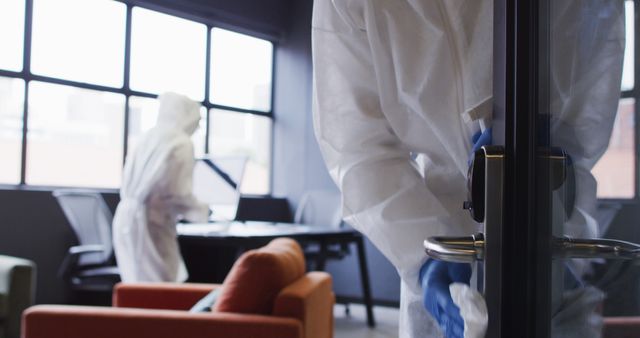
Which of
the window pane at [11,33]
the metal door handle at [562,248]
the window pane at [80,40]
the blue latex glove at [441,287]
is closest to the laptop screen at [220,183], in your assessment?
the window pane at [80,40]

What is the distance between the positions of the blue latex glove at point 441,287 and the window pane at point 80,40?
484 cm

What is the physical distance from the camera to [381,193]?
35.7 inches

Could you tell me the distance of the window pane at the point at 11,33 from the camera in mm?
4859

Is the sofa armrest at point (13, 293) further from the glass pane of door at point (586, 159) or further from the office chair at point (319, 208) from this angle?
the glass pane of door at point (586, 159)

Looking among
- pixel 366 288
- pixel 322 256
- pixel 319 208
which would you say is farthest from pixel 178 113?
pixel 319 208

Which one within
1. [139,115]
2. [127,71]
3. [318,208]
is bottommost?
[318,208]

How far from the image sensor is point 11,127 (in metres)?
4.89

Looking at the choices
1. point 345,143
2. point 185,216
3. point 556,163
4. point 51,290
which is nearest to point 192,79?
point 51,290

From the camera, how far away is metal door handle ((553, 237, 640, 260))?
49 cm

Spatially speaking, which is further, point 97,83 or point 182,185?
point 97,83

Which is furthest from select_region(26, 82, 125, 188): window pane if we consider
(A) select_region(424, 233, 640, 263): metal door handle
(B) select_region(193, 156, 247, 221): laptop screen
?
(A) select_region(424, 233, 640, 263): metal door handle

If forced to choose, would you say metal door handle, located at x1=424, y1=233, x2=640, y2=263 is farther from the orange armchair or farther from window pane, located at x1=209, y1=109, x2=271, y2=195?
Answer: window pane, located at x1=209, y1=109, x2=271, y2=195

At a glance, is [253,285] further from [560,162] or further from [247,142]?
[247,142]

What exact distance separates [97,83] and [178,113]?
1817 mm
